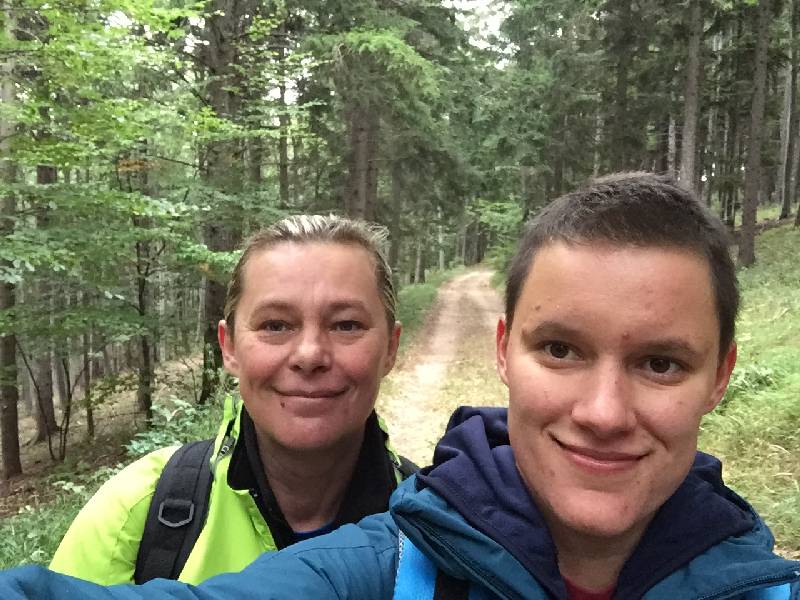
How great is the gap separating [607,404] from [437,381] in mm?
10502

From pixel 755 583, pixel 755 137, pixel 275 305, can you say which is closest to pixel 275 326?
pixel 275 305

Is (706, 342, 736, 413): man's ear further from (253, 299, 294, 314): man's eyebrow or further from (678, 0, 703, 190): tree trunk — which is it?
(678, 0, 703, 190): tree trunk

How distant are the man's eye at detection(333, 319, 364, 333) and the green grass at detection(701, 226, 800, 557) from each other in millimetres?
2024

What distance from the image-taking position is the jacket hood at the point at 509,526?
3.88ft

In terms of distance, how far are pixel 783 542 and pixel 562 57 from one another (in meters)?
18.9

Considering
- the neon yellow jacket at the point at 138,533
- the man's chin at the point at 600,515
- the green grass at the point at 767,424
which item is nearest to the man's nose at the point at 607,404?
the man's chin at the point at 600,515

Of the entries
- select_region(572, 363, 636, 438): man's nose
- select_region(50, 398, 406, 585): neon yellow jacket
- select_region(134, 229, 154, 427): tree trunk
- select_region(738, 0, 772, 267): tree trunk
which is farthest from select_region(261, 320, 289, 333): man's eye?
select_region(738, 0, 772, 267): tree trunk

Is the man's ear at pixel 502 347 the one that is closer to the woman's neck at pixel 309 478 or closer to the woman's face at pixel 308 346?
the woman's face at pixel 308 346

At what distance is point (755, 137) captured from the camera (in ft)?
57.5

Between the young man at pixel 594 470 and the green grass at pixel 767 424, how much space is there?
1.87 meters

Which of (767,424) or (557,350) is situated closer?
(557,350)

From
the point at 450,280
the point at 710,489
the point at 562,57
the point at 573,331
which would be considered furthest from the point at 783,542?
the point at 450,280

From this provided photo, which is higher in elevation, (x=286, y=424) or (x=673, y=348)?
(x=673, y=348)

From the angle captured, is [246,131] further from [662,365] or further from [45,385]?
[45,385]
